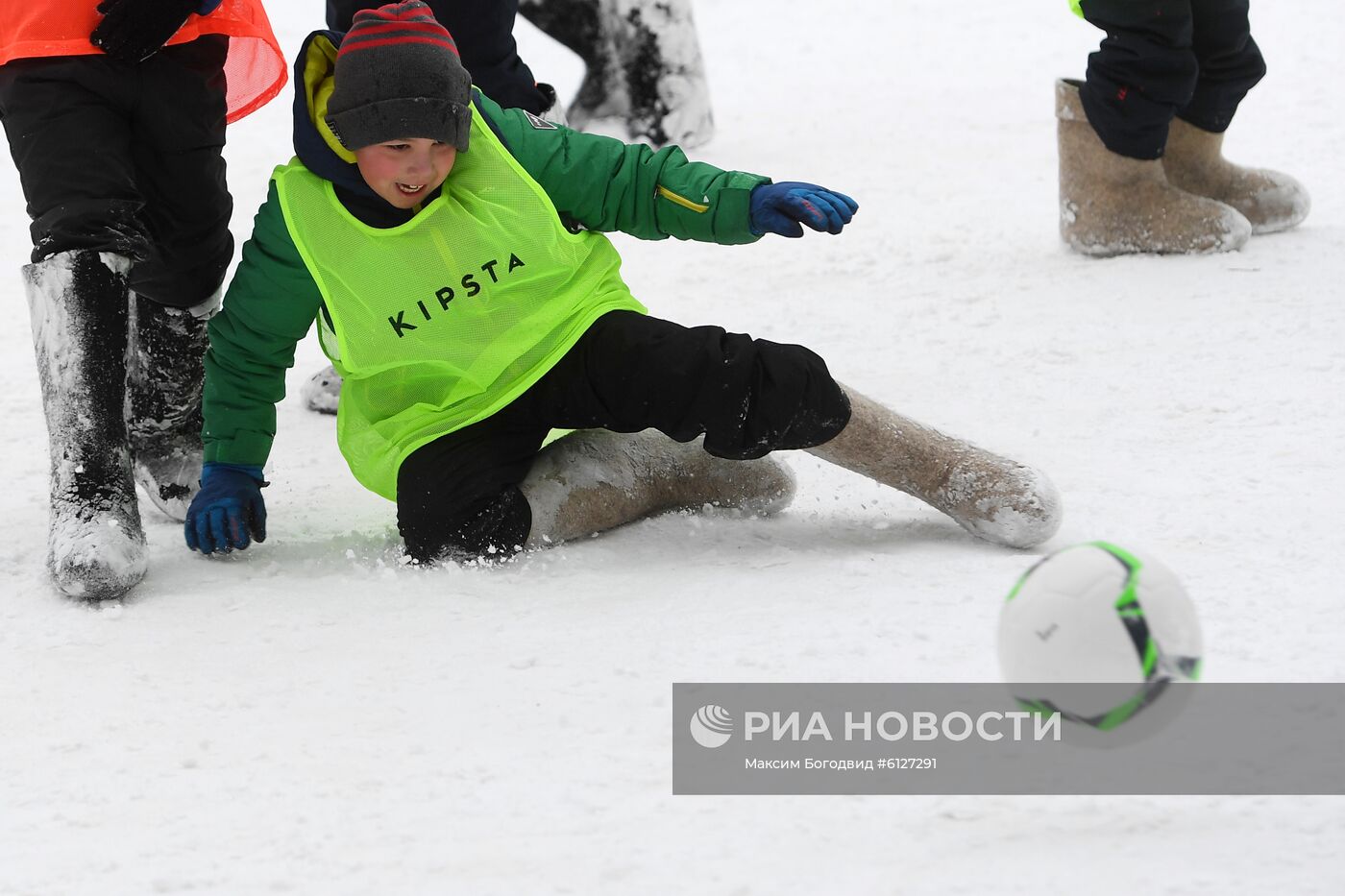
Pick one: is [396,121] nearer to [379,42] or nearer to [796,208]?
[379,42]

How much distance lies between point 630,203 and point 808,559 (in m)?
0.61

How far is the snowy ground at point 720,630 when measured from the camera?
1.44 m

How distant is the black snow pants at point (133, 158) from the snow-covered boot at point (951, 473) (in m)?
1.08

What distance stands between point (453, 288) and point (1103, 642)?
1147 mm

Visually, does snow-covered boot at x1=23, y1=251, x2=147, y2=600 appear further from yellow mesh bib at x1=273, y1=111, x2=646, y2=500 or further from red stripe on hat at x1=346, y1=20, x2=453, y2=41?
red stripe on hat at x1=346, y1=20, x2=453, y2=41

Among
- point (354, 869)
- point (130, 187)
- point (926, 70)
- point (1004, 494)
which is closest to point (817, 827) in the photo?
point (354, 869)

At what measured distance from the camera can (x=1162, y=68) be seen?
3.50m

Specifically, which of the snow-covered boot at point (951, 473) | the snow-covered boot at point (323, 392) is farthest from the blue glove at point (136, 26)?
the snow-covered boot at point (951, 473)

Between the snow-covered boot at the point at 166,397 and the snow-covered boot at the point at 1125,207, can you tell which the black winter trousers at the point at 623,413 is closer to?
the snow-covered boot at the point at 166,397

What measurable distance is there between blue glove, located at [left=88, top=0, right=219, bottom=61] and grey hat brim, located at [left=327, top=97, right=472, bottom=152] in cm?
35

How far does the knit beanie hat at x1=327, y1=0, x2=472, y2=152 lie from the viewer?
2105 millimetres

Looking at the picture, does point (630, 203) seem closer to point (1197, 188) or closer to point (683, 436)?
point (683, 436)

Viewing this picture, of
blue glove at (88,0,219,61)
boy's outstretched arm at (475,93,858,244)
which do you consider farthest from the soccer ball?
blue glove at (88,0,219,61)

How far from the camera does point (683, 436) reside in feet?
7.39
